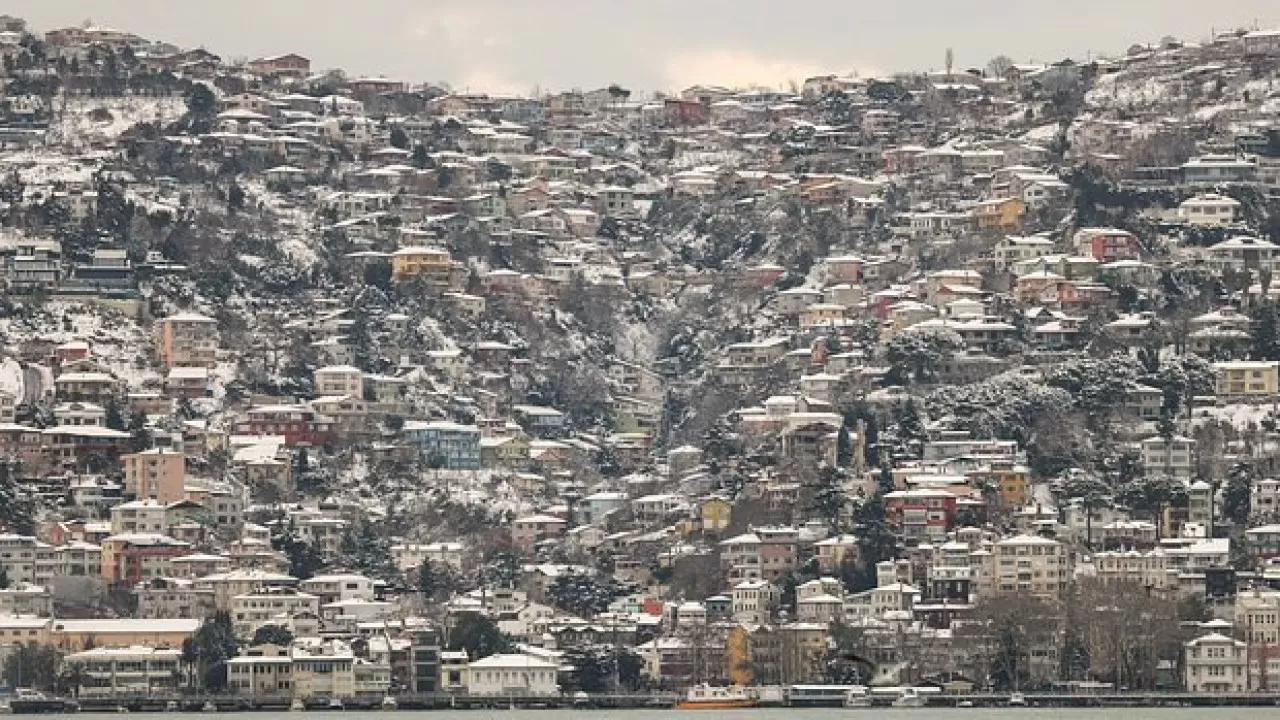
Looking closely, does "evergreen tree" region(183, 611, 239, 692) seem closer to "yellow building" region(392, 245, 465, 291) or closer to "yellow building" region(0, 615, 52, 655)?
"yellow building" region(0, 615, 52, 655)

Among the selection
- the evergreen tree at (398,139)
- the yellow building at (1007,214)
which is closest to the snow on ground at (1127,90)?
the yellow building at (1007,214)

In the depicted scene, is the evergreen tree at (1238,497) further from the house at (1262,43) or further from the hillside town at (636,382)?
the house at (1262,43)

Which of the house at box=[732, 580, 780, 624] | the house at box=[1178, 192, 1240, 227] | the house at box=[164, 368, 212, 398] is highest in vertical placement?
the house at box=[1178, 192, 1240, 227]

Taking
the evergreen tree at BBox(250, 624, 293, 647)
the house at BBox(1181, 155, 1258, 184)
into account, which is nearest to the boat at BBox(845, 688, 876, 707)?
the evergreen tree at BBox(250, 624, 293, 647)

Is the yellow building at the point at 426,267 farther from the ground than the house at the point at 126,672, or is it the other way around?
the yellow building at the point at 426,267

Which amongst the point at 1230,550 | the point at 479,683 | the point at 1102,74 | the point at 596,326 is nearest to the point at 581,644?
the point at 479,683

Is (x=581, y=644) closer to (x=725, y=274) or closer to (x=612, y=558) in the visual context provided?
(x=612, y=558)

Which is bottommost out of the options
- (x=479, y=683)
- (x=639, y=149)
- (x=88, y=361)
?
(x=479, y=683)
